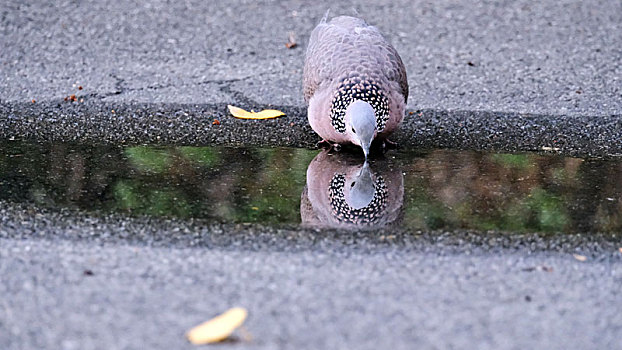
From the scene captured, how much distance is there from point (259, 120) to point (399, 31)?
81.9 inches

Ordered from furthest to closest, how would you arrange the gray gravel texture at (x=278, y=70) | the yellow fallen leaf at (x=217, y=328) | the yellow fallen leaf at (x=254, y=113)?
1. the yellow fallen leaf at (x=254, y=113)
2. the gray gravel texture at (x=278, y=70)
3. the yellow fallen leaf at (x=217, y=328)

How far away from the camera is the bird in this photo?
455cm

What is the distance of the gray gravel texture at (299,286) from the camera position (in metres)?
2.75

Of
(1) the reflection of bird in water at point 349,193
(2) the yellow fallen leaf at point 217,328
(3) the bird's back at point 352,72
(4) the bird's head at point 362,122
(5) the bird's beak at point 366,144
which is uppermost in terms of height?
(3) the bird's back at point 352,72

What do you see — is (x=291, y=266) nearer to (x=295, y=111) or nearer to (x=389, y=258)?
(x=389, y=258)

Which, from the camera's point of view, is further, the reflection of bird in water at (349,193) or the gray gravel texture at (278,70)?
the gray gravel texture at (278,70)

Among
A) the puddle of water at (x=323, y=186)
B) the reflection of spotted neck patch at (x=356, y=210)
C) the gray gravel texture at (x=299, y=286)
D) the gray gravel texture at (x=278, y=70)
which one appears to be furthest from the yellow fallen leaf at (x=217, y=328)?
the gray gravel texture at (x=278, y=70)

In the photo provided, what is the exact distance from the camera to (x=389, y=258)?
339cm

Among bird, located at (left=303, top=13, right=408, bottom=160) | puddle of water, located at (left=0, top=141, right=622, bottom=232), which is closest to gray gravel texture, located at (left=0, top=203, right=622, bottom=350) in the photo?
puddle of water, located at (left=0, top=141, right=622, bottom=232)

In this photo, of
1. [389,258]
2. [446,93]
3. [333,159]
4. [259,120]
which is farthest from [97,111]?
[389,258]

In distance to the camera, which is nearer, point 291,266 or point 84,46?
point 291,266

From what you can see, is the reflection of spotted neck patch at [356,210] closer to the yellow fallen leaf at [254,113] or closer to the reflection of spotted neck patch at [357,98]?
the reflection of spotted neck patch at [357,98]

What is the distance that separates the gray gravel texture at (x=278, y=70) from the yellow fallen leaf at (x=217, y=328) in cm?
229

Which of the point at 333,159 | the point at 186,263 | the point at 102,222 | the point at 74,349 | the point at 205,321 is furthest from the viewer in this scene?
the point at 333,159
